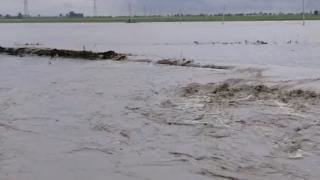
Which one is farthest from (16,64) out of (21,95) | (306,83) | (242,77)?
(306,83)

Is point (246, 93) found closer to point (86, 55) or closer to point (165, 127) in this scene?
point (165, 127)

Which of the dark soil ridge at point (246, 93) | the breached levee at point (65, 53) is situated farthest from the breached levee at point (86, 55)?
the dark soil ridge at point (246, 93)

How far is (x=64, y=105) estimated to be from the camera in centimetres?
2136

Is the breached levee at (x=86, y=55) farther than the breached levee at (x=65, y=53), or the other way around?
the breached levee at (x=65, y=53)

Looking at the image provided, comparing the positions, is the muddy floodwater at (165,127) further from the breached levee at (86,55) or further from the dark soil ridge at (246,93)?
the breached levee at (86,55)

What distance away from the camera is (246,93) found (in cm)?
2166

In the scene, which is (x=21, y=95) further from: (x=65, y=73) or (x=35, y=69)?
(x=35, y=69)

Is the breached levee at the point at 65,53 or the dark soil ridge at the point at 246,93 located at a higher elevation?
the dark soil ridge at the point at 246,93

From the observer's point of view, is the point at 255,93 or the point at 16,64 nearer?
the point at 255,93

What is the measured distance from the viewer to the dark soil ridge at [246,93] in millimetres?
19828

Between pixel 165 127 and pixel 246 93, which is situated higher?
pixel 246 93

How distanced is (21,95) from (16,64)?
18.5 m

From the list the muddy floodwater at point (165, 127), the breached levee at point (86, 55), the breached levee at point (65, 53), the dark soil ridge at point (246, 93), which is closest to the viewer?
the muddy floodwater at point (165, 127)

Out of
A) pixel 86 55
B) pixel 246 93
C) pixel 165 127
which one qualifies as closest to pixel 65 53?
pixel 86 55
